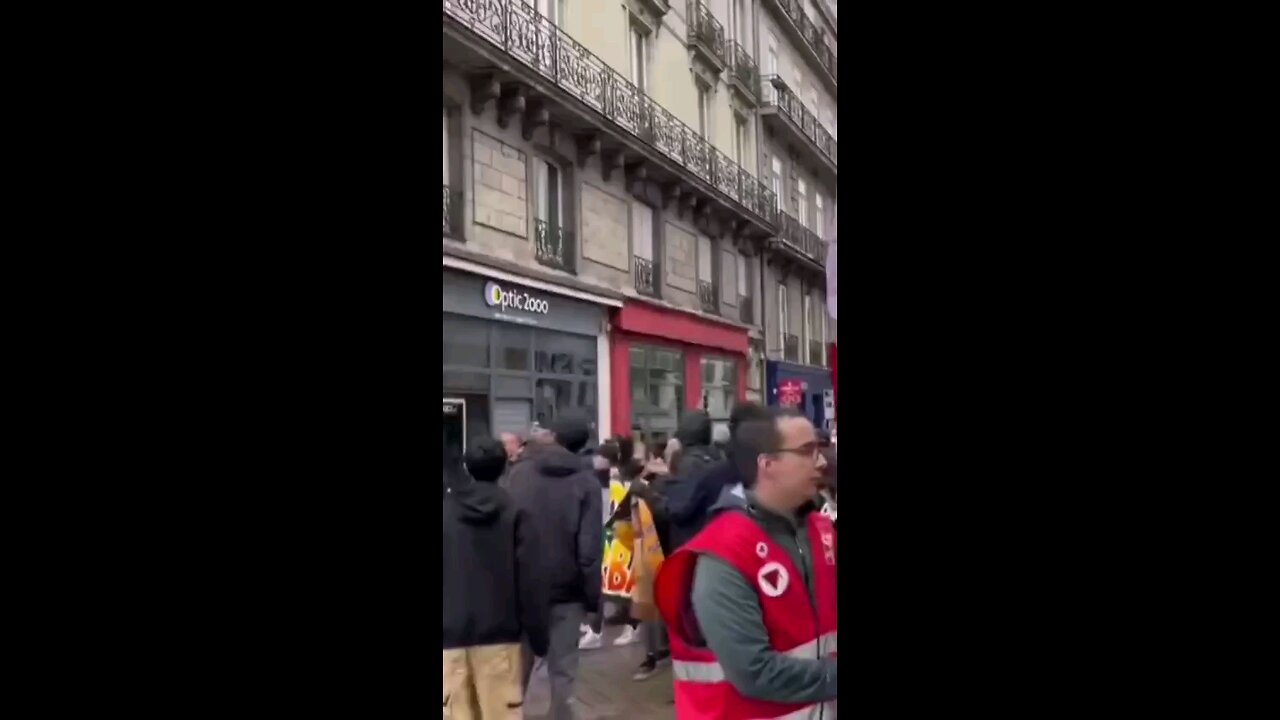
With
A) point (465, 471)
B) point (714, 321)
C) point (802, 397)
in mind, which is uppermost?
point (714, 321)

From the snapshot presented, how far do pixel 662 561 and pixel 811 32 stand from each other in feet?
2.77

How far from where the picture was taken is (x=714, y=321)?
1.55 meters

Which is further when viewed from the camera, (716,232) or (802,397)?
(716,232)

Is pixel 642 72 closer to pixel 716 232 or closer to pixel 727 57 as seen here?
pixel 727 57

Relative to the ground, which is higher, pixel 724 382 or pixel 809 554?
pixel 724 382

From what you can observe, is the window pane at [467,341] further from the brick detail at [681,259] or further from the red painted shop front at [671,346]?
the brick detail at [681,259]

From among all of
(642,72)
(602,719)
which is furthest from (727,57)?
(602,719)

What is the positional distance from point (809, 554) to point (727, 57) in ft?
2.53

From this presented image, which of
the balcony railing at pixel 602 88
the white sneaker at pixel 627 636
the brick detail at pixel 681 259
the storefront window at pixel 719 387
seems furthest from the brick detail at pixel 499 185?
the white sneaker at pixel 627 636

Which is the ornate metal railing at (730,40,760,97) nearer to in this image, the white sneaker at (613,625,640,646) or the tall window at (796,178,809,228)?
the tall window at (796,178,809,228)

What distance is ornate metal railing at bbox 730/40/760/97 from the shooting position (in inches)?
60.7

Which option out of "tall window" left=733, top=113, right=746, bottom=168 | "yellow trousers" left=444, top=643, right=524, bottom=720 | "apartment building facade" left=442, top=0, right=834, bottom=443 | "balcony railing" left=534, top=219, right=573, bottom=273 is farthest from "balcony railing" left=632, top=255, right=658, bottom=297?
"yellow trousers" left=444, top=643, right=524, bottom=720

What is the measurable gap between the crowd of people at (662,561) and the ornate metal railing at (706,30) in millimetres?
556

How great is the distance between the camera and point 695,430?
4.79ft
